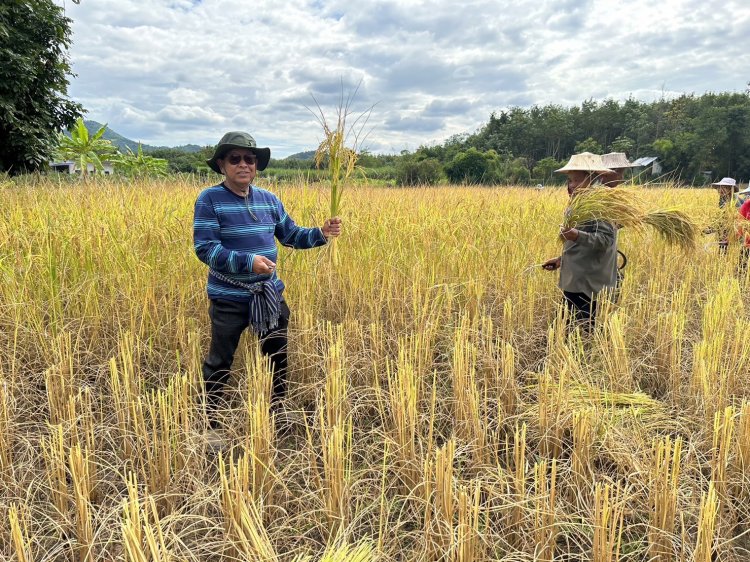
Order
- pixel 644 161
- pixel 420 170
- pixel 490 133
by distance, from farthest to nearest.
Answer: pixel 490 133
pixel 644 161
pixel 420 170

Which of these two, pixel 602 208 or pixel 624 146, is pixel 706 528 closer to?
pixel 602 208

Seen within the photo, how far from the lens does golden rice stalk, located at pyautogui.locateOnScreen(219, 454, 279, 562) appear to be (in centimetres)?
102

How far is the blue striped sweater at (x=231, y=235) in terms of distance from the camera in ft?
5.81

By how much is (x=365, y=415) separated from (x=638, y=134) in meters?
51.5

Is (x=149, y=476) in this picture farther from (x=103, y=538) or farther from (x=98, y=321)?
(x=98, y=321)

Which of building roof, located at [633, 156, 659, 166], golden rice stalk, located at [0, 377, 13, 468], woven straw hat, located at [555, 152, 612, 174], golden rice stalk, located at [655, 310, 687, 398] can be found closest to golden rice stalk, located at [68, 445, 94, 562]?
golden rice stalk, located at [0, 377, 13, 468]

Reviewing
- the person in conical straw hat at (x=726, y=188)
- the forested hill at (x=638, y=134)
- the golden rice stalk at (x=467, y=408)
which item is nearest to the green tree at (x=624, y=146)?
the forested hill at (x=638, y=134)

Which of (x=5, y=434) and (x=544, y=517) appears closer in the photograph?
(x=544, y=517)

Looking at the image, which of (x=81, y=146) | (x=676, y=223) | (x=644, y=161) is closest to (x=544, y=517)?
(x=676, y=223)

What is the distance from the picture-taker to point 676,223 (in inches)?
116

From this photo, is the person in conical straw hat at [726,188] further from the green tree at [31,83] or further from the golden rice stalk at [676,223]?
the green tree at [31,83]

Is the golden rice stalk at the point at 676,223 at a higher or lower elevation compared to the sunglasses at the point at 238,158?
lower

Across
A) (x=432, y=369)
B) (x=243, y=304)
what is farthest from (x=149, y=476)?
(x=432, y=369)

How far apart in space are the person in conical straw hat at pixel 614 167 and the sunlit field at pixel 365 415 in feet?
2.66
